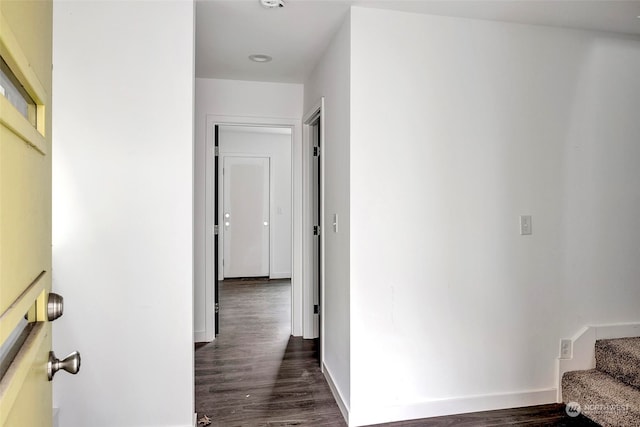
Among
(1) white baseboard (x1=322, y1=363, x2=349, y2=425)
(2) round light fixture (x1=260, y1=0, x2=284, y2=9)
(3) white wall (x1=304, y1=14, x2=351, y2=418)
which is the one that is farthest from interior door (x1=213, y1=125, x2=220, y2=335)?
(2) round light fixture (x1=260, y1=0, x2=284, y2=9)

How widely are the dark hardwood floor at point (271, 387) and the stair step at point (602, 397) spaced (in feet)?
0.33

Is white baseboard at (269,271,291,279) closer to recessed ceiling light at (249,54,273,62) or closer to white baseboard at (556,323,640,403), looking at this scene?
recessed ceiling light at (249,54,273,62)

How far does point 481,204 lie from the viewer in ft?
7.83

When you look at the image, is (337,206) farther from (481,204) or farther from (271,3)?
(271,3)

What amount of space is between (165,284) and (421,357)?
151 cm

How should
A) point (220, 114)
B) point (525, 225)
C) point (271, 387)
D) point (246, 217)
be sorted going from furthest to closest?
point (246, 217), point (220, 114), point (271, 387), point (525, 225)

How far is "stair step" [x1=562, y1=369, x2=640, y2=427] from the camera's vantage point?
6.90 feet

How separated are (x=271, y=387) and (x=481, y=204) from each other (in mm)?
1860

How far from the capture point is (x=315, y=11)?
2.28m

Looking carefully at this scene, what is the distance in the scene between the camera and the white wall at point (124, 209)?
6.36ft

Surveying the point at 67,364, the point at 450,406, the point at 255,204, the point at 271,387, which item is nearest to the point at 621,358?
the point at 450,406

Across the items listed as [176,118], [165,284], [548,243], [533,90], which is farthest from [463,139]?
[165,284]

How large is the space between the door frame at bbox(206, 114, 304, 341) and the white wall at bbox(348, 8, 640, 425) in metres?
1.58

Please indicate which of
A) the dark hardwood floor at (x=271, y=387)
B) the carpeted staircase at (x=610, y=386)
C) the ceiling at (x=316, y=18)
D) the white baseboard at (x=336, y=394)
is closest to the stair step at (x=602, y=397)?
the carpeted staircase at (x=610, y=386)
